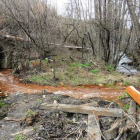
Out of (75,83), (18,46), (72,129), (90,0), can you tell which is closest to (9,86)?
(18,46)

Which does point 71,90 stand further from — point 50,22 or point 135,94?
point 50,22

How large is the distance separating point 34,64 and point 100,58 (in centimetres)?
569

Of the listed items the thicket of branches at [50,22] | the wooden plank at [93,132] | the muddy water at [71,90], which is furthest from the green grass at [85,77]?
the wooden plank at [93,132]

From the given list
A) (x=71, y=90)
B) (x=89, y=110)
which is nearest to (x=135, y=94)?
(x=89, y=110)

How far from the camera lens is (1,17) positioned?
10.3 m

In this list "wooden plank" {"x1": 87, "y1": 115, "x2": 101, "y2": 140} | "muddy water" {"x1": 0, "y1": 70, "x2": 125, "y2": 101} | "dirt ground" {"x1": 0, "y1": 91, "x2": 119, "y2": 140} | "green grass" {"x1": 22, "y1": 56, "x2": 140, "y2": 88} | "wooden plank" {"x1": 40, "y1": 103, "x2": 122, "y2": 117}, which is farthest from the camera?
"green grass" {"x1": 22, "y1": 56, "x2": 140, "y2": 88}

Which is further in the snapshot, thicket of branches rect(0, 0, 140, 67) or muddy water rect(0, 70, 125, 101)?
thicket of branches rect(0, 0, 140, 67)

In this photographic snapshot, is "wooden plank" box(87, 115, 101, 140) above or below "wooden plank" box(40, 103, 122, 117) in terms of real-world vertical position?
below

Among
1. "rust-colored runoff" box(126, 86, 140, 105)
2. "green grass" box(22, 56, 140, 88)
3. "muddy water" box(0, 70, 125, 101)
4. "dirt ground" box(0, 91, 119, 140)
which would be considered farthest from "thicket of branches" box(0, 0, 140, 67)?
"dirt ground" box(0, 91, 119, 140)

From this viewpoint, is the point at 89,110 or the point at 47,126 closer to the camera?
the point at 47,126

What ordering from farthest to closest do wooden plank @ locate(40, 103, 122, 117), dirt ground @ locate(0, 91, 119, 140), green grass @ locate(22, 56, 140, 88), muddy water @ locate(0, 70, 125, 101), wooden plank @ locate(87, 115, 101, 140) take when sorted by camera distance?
1. green grass @ locate(22, 56, 140, 88)
2. muddy water @ locate(0, 70, 125, 101)
3. wooden plank @ locate(40, 103, 122, 117)
4. dirt ground @ locate(0, 91, 119, 140)
5. wooden plank @ locate(87, 115, 101, 140)

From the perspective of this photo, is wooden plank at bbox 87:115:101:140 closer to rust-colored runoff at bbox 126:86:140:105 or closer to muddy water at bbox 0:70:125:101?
rust-colored runoff at bbox 126:86:140:105

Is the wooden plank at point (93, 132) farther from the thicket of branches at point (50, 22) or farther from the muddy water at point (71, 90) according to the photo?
the thicket of branches at point (50, 22)

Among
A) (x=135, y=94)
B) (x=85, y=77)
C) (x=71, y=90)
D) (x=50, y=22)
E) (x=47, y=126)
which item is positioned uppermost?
(x=50, y=22)
